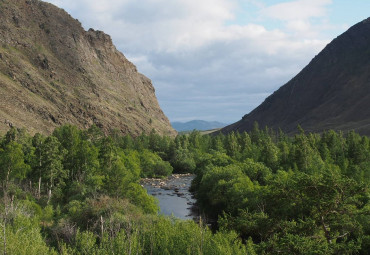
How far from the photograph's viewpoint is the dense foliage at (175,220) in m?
33.1

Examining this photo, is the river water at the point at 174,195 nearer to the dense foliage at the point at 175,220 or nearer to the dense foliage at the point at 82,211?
the dense foliage at the point at 175,220

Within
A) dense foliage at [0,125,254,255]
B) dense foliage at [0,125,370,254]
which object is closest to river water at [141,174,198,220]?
dense foliage at [0,125,370,254]

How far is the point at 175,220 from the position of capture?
47.0m

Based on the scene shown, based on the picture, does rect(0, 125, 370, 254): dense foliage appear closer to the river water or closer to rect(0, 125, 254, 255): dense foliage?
rect(0, 125, 254, 255): dense foliage

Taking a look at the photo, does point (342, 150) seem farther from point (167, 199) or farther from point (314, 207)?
point (314, 207)

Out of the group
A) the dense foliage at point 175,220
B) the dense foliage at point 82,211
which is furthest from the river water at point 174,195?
the dense foliage at point 82,211

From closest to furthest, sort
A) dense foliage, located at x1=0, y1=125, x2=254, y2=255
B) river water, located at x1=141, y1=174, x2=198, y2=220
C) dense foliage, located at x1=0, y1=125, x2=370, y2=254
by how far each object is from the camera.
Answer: dense foliage, located at x1=0, y1=125, x2=370, y2=254 < dense foliage, located at x1=0, y1=125, x2=254, y2=255 < river water, located at x1=141, y1=174, x2=198, y2=220

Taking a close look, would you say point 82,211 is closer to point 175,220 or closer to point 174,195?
point 175,220

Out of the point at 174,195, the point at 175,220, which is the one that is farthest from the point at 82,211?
the point at 174,195

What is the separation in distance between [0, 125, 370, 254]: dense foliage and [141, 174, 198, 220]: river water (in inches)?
160

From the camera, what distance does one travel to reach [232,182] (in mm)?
66812

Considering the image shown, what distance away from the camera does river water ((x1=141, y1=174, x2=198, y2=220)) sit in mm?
74375

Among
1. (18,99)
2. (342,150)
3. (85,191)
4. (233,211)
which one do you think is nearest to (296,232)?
(233,211)

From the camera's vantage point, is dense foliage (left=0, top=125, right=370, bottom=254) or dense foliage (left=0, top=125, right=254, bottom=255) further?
dense foliage (left=0, top=125, right=254, bottom=255)
